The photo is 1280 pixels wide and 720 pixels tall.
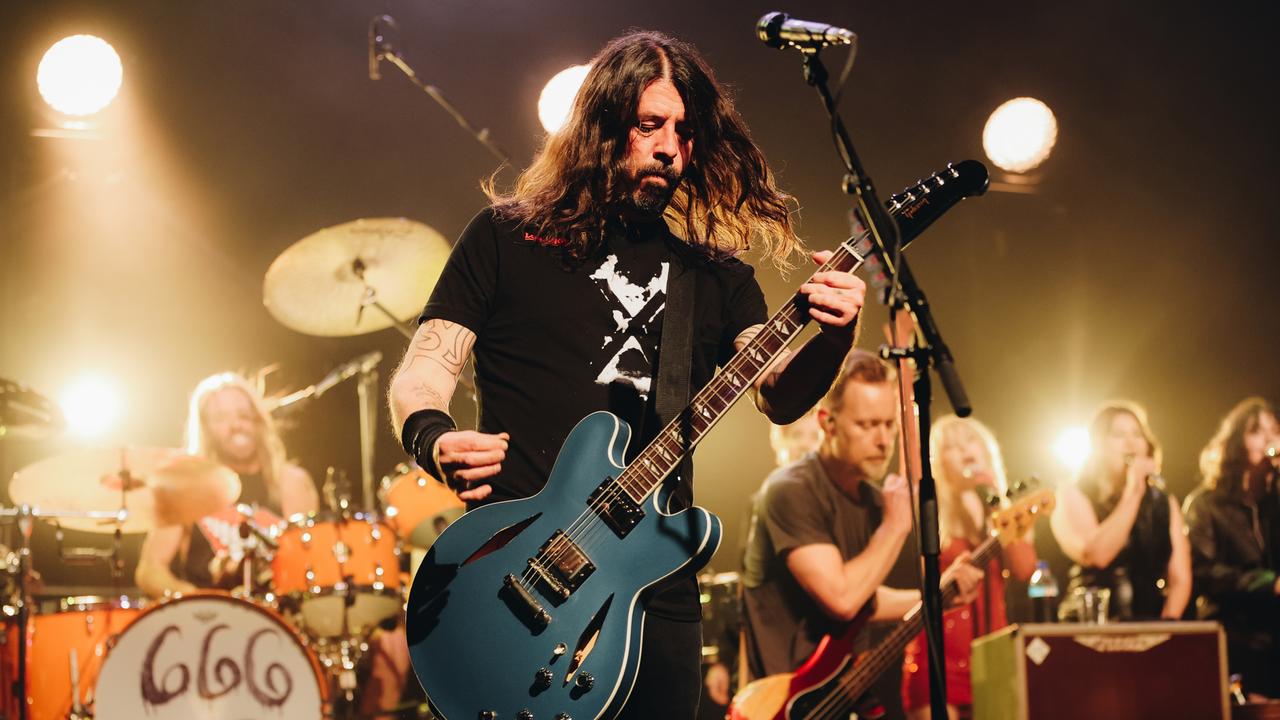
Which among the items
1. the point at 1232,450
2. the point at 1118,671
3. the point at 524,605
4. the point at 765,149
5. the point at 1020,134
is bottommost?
the point at 524,605

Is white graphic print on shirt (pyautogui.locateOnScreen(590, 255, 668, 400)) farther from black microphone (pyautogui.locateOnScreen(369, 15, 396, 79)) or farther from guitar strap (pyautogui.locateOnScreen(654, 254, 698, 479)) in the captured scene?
black microphone (pyautogui.locateOnScreen(369, 15, 396, 79))

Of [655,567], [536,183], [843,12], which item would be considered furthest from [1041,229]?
[655,567]

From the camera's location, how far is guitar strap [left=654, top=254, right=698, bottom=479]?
2549 mm

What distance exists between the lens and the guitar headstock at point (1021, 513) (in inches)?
223

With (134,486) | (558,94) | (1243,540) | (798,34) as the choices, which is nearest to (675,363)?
(798,34)

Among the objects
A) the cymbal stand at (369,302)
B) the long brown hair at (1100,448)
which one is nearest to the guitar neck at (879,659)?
the long brown hair at (1100,448)

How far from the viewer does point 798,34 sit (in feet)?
8.36

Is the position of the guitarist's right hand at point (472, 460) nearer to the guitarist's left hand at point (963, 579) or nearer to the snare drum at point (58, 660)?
the guitarist's left hand at point (963, 579)

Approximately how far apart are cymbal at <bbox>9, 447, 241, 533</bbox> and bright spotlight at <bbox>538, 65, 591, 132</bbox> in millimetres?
3037

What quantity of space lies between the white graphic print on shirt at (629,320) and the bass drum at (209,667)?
145 inches

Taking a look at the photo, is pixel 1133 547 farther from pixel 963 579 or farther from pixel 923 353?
pixel 923 353

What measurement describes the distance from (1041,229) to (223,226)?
6.06 metres

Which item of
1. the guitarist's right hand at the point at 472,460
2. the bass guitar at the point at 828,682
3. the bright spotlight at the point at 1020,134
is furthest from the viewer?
the bright spotlight at the point at 1020,134

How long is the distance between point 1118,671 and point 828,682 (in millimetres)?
1297
